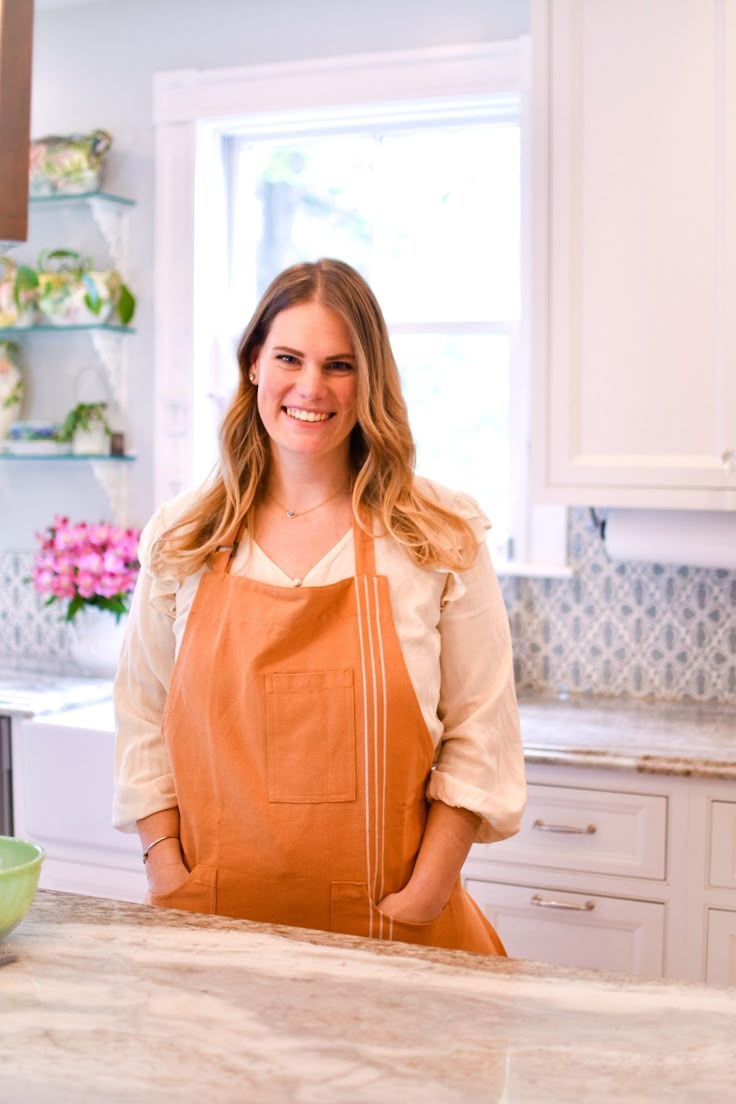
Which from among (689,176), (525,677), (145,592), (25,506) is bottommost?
(525,677)

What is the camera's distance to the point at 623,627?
304 cm

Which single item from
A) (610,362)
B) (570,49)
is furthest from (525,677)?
(570,49)

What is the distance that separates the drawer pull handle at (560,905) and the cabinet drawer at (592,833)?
0.22ft

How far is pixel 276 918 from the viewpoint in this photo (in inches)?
62.8

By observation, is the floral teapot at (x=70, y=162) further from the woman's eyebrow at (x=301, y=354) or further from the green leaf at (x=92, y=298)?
the woman's eyebrow at (x=301, y=354)

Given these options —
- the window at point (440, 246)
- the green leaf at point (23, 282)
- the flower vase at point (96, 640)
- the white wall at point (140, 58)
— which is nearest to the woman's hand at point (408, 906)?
the window at point (440, 246)

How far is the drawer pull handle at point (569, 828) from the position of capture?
2480mm

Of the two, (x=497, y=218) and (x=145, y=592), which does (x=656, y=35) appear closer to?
(x=497, y=218)

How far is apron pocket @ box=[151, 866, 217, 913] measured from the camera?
1.62 m

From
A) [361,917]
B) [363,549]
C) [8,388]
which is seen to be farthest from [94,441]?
[361,917]

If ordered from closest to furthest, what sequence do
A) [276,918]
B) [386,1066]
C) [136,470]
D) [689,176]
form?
1. [386,1066]
2. [276,918]
3. [689,176]
4. [136,470]

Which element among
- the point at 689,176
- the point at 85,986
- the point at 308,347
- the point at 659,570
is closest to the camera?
the point at 85,986

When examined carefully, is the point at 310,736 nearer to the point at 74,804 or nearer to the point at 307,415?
the point at 307,415

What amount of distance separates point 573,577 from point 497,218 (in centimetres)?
A: 95
